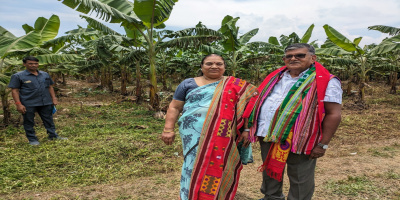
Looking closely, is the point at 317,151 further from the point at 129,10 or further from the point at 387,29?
the point at 387,29

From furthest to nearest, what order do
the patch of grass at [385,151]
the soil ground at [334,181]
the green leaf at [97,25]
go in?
the green leaf at [97,25]
the patch of grass at [385,151]
the soil ground at [334,181]

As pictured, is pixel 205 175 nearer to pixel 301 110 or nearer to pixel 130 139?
pixel 301 110

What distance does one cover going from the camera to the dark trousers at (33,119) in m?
4.39

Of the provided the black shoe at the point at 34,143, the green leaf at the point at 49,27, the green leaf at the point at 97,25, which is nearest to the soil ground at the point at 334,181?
the black shoe at the point at 34,143

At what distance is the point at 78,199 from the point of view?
2.62m

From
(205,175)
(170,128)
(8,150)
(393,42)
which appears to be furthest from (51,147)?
(393,42)

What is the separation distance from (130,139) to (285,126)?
346 cm

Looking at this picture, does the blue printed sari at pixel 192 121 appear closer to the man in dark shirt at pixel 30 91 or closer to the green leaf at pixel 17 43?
the man in dark shirt at pixel 30 91

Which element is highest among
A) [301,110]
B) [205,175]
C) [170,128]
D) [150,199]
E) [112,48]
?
[112,48]

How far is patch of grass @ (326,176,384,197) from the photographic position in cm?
271

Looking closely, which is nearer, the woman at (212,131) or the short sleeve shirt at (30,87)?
the woman at (212,131)

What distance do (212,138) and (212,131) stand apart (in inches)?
2.1

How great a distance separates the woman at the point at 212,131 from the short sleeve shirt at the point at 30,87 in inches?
132

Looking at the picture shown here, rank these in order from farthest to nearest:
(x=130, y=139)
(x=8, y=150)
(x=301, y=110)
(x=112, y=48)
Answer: (x=112, y=48) → (x=130, y=139) → (x=8, y=150) → (x=301, y=110)
